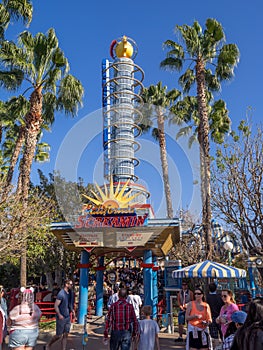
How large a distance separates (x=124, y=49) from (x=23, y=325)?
28.1 m

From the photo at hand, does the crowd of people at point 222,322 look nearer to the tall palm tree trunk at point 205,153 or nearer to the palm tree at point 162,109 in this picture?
the tall palm tree trunk at point 205,153

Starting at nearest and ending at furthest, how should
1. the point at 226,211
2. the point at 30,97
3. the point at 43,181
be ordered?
1. the point at 226,211
2. the point at 30,97
3. the point at 43,181

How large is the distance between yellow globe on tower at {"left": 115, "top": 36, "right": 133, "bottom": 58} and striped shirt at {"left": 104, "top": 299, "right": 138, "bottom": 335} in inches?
1091

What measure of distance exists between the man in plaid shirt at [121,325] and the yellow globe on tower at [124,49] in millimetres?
27723

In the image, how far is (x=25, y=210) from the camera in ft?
45.8

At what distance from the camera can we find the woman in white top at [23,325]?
568 centimetres

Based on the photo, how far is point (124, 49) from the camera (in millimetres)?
30547

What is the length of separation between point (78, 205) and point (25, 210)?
10.8 m

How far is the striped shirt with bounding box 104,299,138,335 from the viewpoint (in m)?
5.66

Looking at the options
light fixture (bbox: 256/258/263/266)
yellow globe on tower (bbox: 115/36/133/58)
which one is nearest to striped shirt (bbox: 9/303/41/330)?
light fixture (bbox: 256/258/263/266)

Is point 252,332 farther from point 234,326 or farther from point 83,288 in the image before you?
point 83,288

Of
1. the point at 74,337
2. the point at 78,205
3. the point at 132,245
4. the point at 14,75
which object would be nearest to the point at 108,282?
the point at 78,205

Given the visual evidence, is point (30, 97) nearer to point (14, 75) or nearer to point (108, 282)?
point (14, 75)

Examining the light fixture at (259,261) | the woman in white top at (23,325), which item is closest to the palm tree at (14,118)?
the woman in white top at (23,325)
